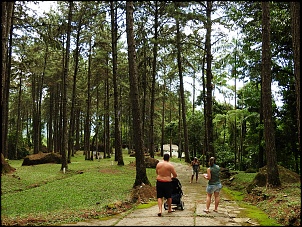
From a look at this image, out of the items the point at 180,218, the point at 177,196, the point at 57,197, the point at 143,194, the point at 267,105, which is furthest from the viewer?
the point at 267,105

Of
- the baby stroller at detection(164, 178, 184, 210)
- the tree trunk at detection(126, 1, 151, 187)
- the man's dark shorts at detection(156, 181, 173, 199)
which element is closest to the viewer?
the man's dark shorts at detection(156, 181, 173, 199)

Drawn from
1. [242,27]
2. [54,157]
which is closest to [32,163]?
[54,157]

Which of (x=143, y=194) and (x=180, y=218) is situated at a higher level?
(x=180, y=218)

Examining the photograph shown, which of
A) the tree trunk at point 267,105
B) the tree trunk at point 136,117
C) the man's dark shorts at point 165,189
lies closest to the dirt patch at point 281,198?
the tree trunk at point 267,105

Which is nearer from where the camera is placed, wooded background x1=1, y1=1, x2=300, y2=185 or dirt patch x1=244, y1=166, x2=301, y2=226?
dirt patch x1=244, y1=166, x2=301, y2=226

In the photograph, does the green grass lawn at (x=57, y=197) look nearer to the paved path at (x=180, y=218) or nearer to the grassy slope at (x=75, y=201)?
the grassy slope at (x=75, y=201)

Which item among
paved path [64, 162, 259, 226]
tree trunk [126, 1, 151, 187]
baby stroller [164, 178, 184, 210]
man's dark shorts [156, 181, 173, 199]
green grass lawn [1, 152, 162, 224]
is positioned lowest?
green grass lawn [1, 152, 162, 224]

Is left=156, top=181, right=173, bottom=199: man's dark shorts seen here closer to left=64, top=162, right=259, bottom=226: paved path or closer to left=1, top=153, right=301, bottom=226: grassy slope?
left=64, top=162, right=259, bottom=226: paved path

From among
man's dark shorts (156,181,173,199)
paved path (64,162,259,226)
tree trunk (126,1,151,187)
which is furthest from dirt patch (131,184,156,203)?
man's dark shorts (156,181,173,199)

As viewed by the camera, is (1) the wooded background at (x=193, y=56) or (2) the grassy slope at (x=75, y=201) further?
(1) the wooded background at (x=193, y=56)

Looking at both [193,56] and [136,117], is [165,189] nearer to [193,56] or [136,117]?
[136,117]

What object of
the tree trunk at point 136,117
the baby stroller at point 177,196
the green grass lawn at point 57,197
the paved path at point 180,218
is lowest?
the green grass lawn at point 57,197

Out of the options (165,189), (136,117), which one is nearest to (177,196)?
(165,189)

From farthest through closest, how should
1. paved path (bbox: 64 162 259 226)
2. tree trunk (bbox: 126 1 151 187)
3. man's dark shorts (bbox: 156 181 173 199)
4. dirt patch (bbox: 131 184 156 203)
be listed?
tree trunk (bbox: 126 1 151 187) < dirt patch (bbox: 131 184 156 203) < man's dark shorts (bbox: 156 181 173 199) < paved path (bbox: 64 162 259 226)
